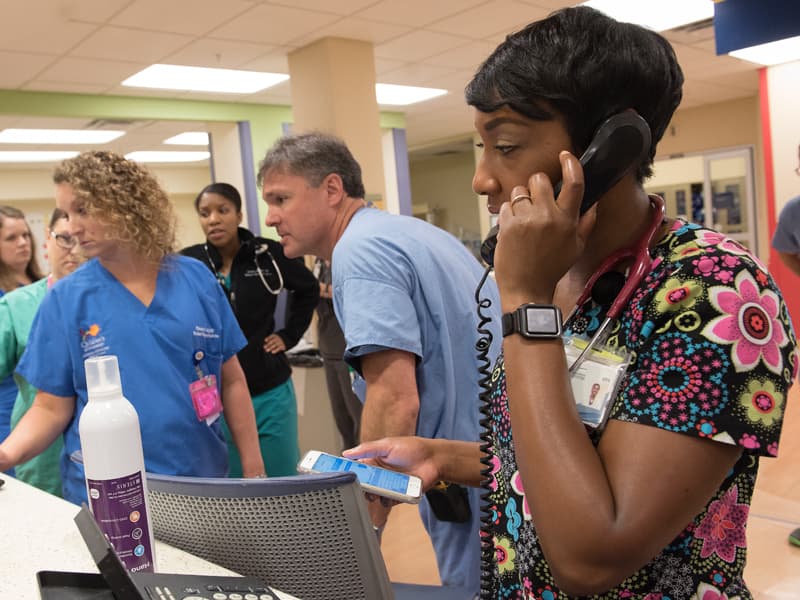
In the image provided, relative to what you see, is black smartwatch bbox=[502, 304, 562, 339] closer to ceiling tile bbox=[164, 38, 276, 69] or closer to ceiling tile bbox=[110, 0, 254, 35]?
ceiling tile bbox=[110, 0, 254, 35]

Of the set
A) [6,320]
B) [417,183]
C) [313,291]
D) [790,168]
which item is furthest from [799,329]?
[417,183]

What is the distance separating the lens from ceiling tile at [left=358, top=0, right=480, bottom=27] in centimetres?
493

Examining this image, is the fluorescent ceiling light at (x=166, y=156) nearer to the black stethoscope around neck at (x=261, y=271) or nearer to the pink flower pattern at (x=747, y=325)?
the black stethoscope around neck at (x=261, y=271)

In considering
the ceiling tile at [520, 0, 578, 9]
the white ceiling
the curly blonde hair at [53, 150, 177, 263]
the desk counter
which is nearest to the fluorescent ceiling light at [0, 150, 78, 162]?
the white ceiling

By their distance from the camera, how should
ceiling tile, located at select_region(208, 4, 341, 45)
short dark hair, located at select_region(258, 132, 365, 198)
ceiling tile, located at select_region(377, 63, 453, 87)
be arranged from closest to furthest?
short dark hair, located at select_region(258, 132, 365, 198) < ceiling tile, located at select_region(208, 4, 341, 45) < ceiling tile, located at select_region(377, 63, 453, 87)

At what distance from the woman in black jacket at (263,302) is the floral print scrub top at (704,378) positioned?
223 cm

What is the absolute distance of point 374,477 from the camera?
36.9 inches

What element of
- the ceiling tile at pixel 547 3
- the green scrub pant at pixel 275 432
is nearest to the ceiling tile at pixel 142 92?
the ceiling tile at pixel 547 3

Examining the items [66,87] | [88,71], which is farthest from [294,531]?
[66,87]

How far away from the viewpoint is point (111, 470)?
2.71 ft

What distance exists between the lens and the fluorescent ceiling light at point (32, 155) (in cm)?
917

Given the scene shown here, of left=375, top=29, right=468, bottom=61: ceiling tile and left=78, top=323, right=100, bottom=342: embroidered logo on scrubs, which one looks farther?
left=375, top=29, right=468, bottom=61: ceiling tile

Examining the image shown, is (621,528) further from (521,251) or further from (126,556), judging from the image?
(126,556)

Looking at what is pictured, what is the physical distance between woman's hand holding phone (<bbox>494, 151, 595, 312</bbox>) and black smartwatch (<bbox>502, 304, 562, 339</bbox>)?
2 cm
